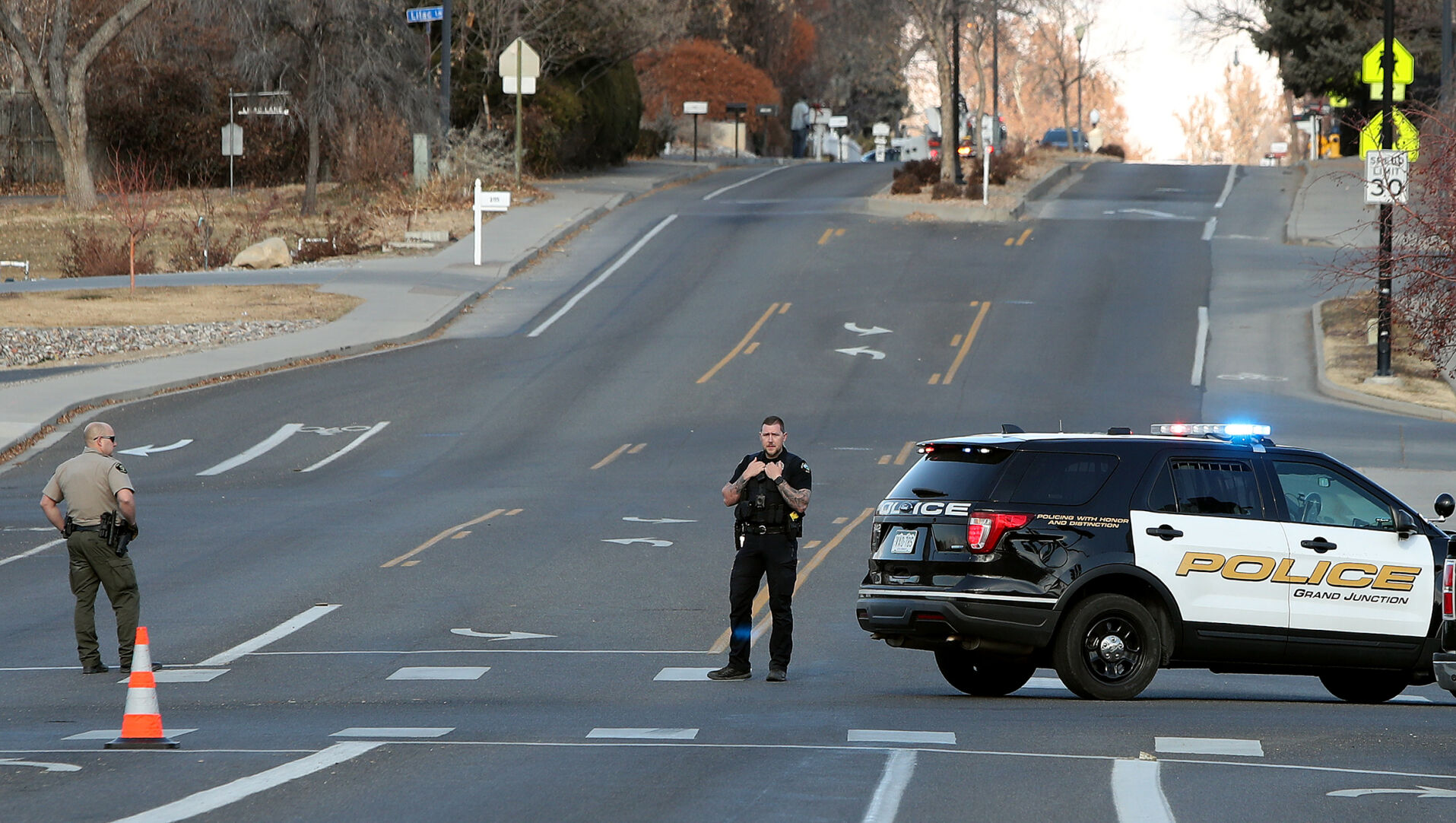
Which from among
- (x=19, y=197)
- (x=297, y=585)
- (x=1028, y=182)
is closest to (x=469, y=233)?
(x=1028, y=182)

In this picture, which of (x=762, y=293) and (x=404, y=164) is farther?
(x=404, y=164)

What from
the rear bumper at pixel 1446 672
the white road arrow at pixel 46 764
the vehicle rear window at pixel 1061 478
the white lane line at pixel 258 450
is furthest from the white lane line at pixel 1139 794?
the white lane line at pixel 258 450

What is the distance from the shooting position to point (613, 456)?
84.0 feet

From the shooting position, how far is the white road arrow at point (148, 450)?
25.8 m

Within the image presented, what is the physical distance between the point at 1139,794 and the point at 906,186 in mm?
45347

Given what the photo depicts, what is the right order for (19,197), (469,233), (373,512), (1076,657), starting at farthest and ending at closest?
(19,197), (469,233), (373,512), (1076,657)

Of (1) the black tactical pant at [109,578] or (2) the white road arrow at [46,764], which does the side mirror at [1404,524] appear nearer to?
(2) the white road arrow at [46,764]

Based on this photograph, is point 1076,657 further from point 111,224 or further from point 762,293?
point 111,224

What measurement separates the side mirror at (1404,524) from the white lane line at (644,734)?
4.95m

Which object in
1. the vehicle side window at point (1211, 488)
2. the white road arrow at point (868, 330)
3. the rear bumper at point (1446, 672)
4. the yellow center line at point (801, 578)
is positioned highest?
the vehicle side window at point (1211, 488)

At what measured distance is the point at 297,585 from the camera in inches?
659

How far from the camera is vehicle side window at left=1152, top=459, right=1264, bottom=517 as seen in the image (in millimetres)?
11617

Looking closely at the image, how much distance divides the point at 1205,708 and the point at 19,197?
60.5 metres

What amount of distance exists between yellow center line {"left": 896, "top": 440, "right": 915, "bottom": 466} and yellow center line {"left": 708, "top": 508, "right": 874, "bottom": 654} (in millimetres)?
3190
